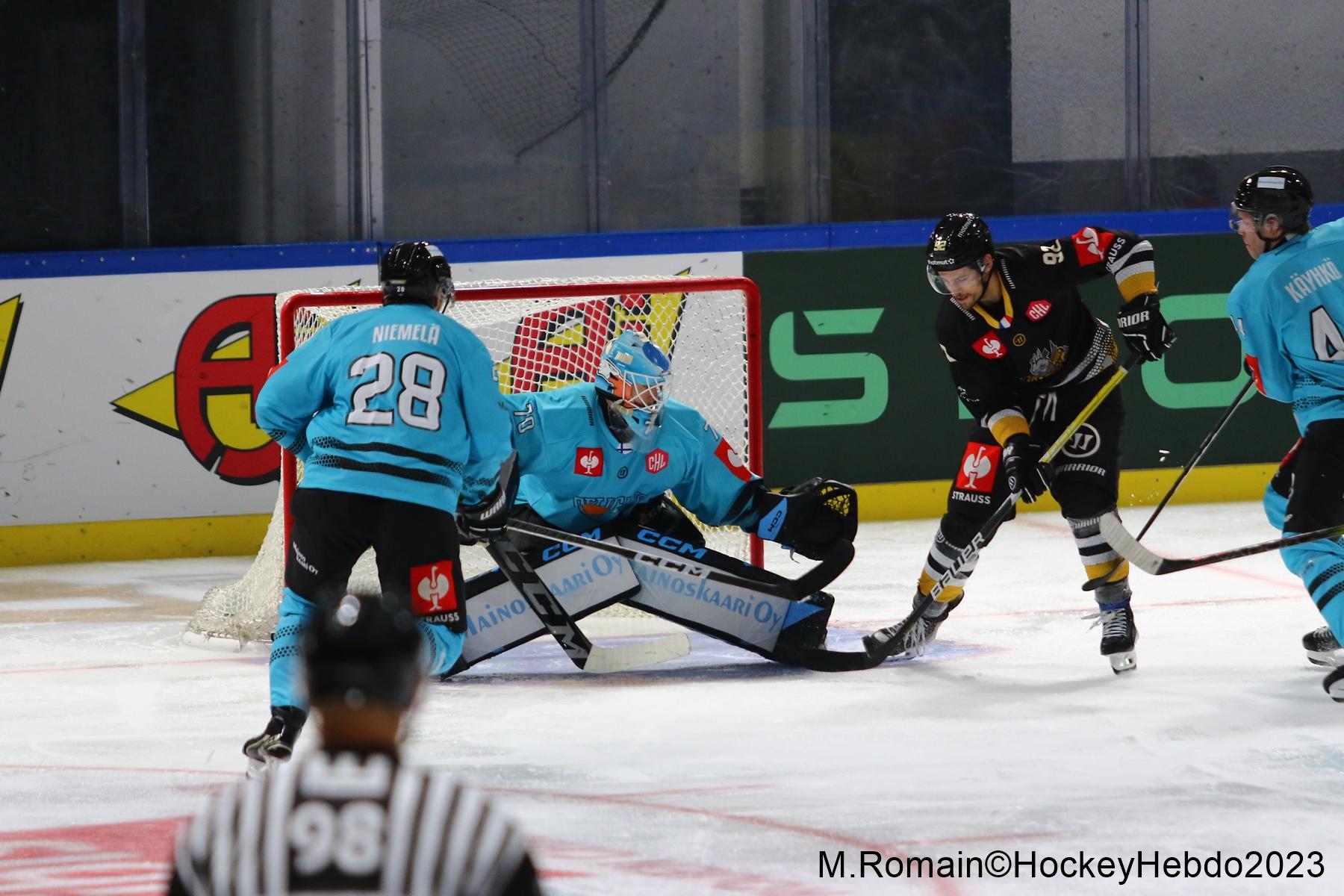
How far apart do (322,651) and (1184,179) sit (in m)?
6.87

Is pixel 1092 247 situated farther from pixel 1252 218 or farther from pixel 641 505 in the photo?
pixel 641 505

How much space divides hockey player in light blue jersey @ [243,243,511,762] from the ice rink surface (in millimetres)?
340

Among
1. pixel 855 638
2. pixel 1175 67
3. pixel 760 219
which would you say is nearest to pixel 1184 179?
pixel 1175 67

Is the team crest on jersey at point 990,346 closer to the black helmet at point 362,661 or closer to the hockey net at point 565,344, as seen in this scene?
the hockey net at point 565,344

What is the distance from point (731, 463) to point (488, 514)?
3.10 ft

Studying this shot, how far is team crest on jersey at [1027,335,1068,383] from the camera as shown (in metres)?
4.39

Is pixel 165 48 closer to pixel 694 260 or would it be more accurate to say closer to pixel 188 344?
pixel 188 344

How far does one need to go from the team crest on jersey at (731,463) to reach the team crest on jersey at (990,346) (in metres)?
0.66

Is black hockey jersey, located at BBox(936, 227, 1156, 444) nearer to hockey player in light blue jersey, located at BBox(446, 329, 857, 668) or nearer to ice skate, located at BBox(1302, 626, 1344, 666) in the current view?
hockey player in light blue jersey, located at BBox(446, 329, 857, 668)

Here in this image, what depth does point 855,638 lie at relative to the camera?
5000 millimetres

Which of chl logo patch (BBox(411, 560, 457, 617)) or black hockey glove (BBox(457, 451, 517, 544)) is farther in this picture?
black hockey glove (BBox(457, 451, 517, 544))

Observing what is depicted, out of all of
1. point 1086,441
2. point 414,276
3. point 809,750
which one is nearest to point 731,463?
point 1086,441

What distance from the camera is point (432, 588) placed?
134 inches

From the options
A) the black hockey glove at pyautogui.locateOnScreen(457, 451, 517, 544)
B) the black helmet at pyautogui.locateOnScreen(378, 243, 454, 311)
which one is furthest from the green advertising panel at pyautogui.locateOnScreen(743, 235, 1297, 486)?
the black helmet at pyautogui.locateOnScreen(378, 243, 454, 311)
